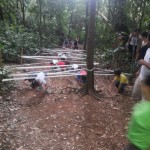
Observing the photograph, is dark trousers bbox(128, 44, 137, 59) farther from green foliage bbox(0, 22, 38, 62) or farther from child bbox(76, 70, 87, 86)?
green foliage bbox(0, 22, 38, 62)

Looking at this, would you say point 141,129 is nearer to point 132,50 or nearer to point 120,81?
point 120,81

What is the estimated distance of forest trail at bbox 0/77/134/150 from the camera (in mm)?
4777

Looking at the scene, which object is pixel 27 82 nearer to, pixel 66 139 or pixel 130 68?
pixel 130 68

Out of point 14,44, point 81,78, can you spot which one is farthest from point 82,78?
point 14,44

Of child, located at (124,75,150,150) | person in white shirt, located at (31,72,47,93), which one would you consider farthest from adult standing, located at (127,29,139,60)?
child, located at (124,75,150,150)

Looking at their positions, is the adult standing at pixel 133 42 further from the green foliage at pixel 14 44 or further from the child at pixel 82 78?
the green foliage at pixel 14 44

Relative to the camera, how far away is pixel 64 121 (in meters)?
5.59

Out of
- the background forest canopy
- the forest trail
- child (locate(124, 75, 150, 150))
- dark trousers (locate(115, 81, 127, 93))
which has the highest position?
the background forest canopy

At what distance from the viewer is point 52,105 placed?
6.42 metres

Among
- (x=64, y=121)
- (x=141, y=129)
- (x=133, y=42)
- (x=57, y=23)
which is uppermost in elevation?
(x=57, y=23)

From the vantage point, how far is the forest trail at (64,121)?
478cm

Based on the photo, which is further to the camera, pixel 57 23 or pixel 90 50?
pixel 57 23

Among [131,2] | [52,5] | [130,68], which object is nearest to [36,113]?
[130,68]

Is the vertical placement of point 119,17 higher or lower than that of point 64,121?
higher
